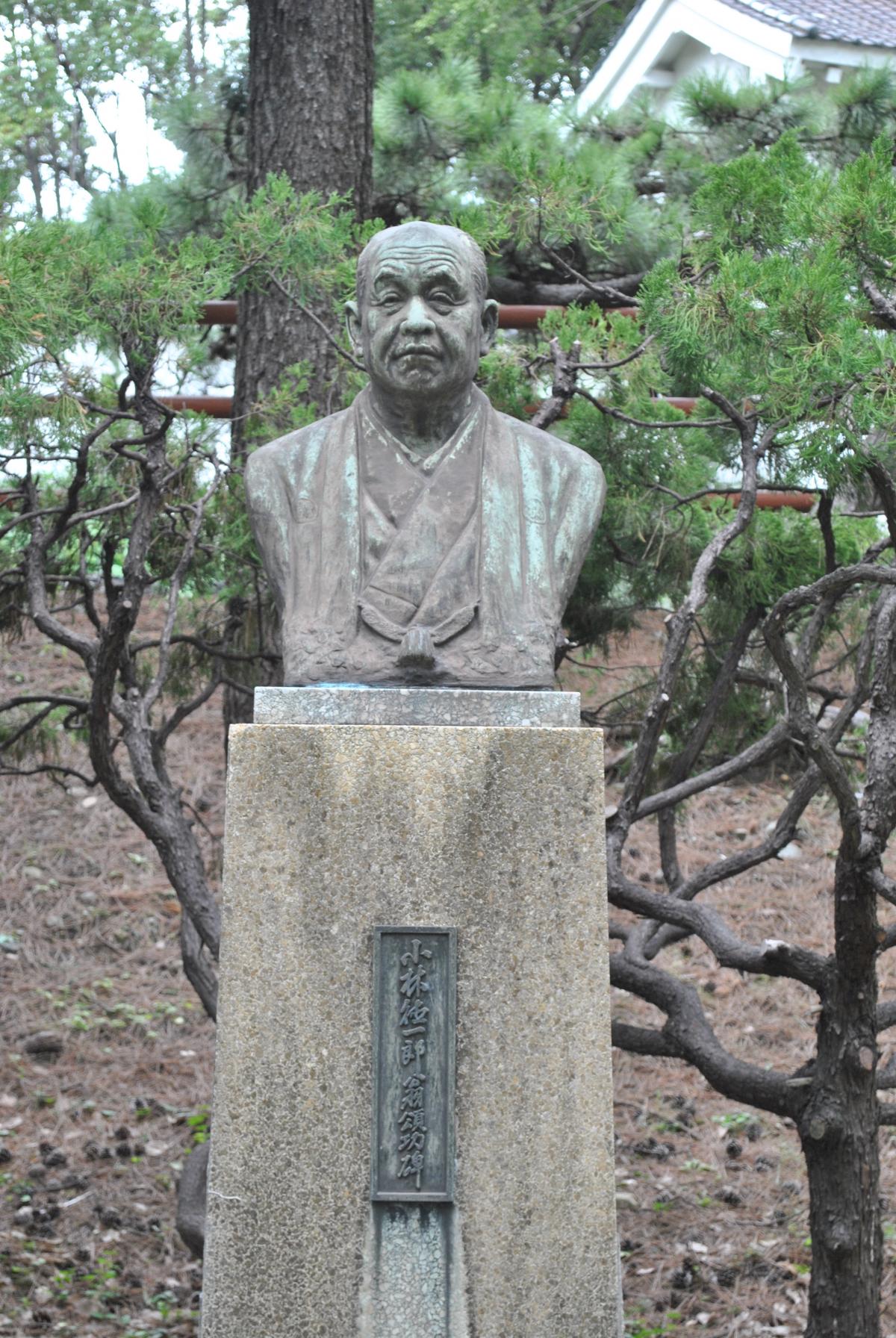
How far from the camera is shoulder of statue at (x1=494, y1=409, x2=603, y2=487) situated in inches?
142

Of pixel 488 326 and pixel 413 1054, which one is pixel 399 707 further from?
pixel 488 326

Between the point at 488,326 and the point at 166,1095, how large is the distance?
401 centimetres

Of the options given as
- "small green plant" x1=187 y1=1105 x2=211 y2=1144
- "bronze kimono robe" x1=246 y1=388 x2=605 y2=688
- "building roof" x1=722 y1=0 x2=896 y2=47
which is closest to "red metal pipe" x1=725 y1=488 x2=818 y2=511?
"bronze kimono robe" x1=246 y1=388 x2=605 y2=688

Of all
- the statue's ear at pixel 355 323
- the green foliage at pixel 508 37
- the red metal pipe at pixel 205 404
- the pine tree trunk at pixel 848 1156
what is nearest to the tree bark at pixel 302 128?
the red metal pipe at pixel 205 404

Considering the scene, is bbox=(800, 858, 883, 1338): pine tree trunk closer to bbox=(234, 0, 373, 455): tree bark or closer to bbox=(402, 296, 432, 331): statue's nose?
bbox=(402, 296, 432, 331): statue's nose

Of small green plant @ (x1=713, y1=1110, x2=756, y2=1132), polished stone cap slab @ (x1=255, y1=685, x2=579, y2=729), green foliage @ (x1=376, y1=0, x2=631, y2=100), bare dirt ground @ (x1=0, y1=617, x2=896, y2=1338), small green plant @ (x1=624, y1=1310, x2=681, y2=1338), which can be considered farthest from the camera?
green foliage @ (x1=376, y1=0, x2=631, y2=100)

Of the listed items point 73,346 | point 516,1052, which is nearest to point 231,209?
point 73,346

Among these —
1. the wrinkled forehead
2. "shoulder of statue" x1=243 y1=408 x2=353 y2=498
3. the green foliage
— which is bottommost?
"shoulder of statue" x1=243 y1=408 x2=353 y2=498

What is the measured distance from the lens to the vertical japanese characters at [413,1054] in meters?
3.12

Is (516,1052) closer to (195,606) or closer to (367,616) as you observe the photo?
(367,616)

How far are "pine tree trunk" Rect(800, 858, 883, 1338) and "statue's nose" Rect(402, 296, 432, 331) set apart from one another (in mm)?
1743

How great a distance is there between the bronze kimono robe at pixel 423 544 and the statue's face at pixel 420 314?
17 cm

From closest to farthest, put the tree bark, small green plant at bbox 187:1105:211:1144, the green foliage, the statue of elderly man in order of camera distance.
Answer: the statue of elderly man
the tree bark
small green plant at bbox 187:1105:211:1144
the green foliage

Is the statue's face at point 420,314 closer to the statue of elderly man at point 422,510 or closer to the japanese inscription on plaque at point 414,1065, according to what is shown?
the statue of elderly man at point 422,510
